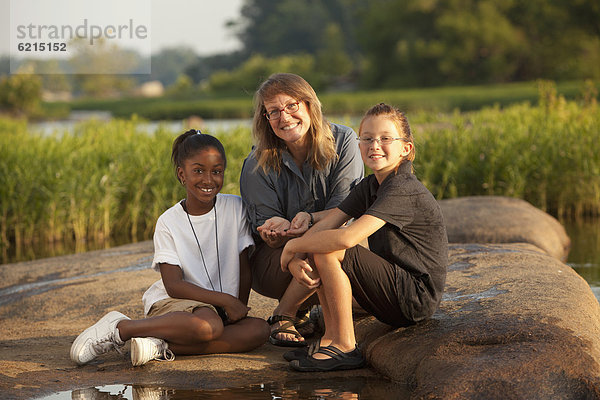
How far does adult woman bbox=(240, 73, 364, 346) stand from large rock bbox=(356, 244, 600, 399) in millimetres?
474

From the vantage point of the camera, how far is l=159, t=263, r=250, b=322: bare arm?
145 inches

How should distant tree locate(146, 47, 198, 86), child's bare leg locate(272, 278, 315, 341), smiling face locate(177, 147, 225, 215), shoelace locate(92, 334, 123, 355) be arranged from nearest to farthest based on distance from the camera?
shoelace locate(92, 334, 123, 355)
smiling face locate(177, 147, 225, 215)
child's bare leg locate(272, 278, 315, 341)
distant tree locate(146, 47, 198, 86)

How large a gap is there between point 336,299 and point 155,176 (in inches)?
207

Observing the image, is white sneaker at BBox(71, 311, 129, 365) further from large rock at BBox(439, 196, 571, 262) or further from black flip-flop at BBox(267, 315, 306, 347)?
large rock at BBox(439, 196, 571, 262)

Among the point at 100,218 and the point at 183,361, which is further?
the point at 100,218

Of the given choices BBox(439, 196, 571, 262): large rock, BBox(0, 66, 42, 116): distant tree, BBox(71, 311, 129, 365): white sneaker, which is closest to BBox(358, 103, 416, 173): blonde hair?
BBox(71, 311, 129, 365): white sneaker

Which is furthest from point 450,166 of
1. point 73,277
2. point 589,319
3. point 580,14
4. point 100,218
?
point 580,14

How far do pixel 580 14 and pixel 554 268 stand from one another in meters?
35.3

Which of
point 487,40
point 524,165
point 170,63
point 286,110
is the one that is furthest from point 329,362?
point 170,63

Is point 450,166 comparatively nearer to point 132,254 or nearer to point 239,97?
point 132,254

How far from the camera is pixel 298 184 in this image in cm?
412

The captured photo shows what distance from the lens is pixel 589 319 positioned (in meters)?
3.54

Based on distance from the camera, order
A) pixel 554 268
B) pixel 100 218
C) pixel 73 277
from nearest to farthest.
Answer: pixel 554 268 → pixel 73 277 → pixel 100 218

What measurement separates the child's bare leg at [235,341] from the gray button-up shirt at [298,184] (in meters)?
0.49
